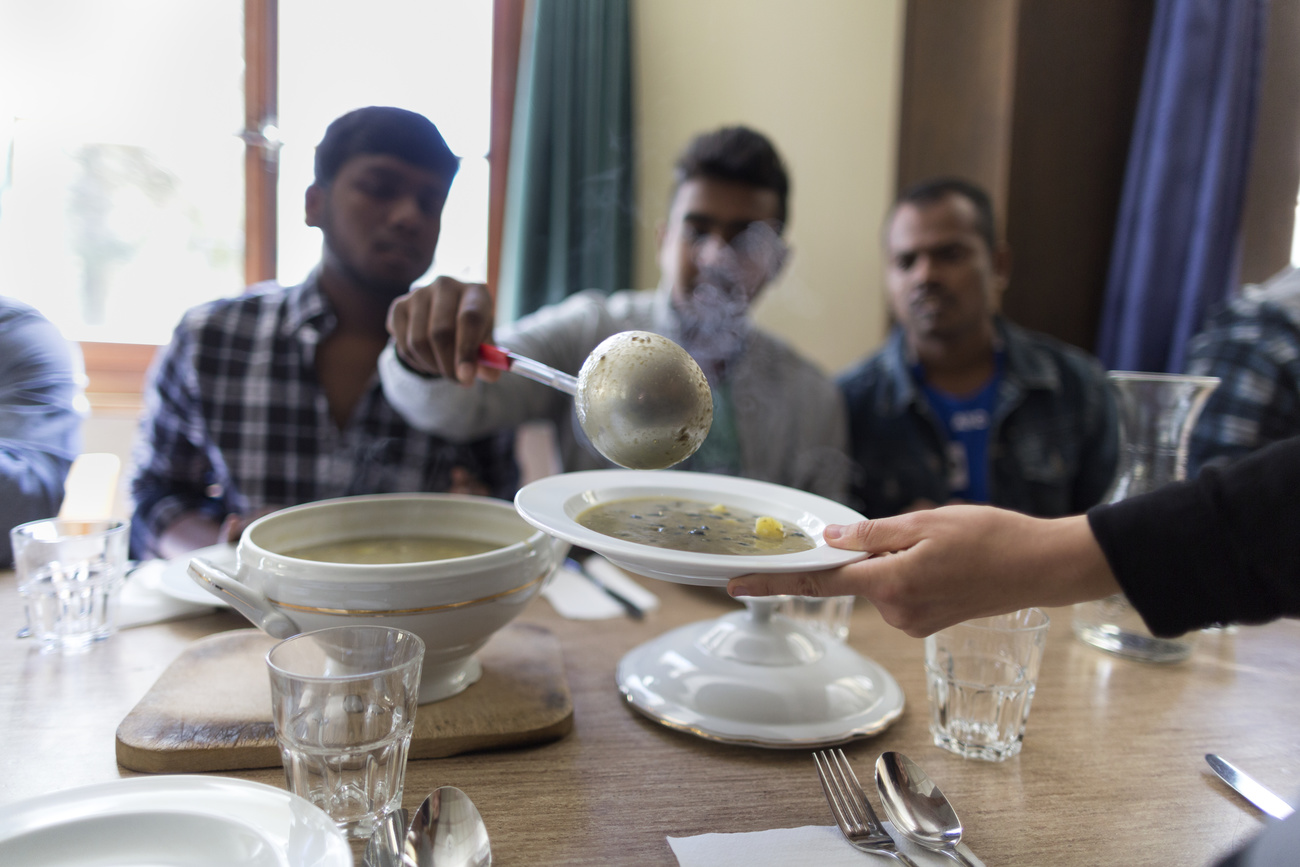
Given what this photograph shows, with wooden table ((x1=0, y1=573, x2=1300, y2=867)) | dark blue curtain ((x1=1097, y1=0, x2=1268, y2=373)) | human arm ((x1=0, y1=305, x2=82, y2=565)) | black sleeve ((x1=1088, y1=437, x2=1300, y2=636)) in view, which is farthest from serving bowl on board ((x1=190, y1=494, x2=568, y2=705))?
dark blue curtain ((x1=1097, y1=0, x2=1268, y2=373))

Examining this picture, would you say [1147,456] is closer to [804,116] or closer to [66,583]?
[66,583]

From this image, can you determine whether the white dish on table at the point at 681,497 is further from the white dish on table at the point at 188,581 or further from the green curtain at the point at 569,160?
the green curtain at the point at 569,160

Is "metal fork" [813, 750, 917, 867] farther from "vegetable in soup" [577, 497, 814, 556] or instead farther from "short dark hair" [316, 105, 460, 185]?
"short dark hair" [316, 105, 460, 185]

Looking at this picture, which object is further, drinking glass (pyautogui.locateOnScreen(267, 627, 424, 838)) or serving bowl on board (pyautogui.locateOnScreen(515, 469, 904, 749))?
serving bowl on board (pyautogui.locateOnScreen(515, 469, 904, 749))

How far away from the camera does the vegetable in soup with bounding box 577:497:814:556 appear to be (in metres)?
0.85

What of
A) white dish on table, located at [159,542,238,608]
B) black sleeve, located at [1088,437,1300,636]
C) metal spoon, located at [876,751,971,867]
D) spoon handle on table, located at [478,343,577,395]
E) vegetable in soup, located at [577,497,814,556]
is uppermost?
spoon handle on table, located at [478,343,577,395]

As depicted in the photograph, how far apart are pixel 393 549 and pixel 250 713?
0.25 meters

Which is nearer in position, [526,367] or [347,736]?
[347,736]

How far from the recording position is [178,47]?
1.50 metres

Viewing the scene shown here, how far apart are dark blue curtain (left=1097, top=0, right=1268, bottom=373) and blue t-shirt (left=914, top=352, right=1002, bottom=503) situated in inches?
27.9

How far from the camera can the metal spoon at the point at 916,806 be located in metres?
0.69

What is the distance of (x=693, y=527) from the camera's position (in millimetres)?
932

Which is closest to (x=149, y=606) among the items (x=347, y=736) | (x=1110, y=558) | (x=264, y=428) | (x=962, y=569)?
(x=264, y=428)

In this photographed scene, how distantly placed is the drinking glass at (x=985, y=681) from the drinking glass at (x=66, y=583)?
1139 mm
